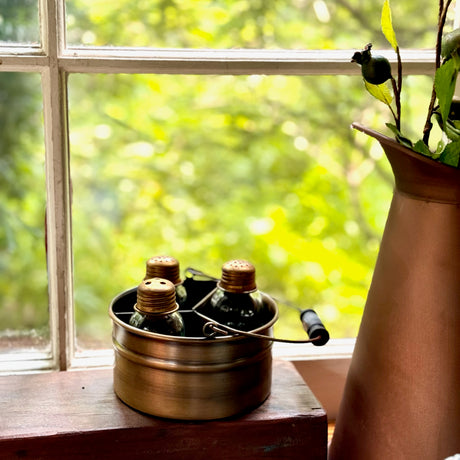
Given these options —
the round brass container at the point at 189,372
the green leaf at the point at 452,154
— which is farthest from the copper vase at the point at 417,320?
the round brass container at the point at 189,372

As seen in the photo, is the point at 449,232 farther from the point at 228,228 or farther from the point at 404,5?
the point at 228,228

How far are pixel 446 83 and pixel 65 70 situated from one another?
1.61 ft

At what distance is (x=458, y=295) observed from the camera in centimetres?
69

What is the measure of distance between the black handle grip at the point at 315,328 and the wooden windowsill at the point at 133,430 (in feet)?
0.35

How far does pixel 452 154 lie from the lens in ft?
2.14

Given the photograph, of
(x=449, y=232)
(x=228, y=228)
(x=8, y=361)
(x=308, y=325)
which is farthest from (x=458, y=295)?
(x=228, y=228)

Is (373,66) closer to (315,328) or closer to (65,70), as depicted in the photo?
(315,328)

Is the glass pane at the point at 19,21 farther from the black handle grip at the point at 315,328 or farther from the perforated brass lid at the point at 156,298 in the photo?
the black handle grip at the point at 315,328

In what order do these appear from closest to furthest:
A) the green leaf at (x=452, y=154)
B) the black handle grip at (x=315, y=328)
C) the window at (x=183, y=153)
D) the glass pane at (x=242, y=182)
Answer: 1. the green leaf at (x=452, y=154)
2. the black handle grip at (x=315, y=328)
3. the window at (x=183, y=153)
4. the glass pane at (x=242, y=182)

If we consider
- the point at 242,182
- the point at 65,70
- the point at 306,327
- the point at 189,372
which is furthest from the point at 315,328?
the point at 242,182

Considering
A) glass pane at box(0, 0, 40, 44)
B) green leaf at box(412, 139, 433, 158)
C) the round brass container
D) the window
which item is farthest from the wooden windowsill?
glass pane at box(0, 0, 40, 44)

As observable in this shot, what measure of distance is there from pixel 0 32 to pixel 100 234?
1.64 feet

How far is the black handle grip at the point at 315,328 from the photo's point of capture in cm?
75

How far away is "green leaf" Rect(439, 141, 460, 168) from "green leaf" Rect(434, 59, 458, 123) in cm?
4
